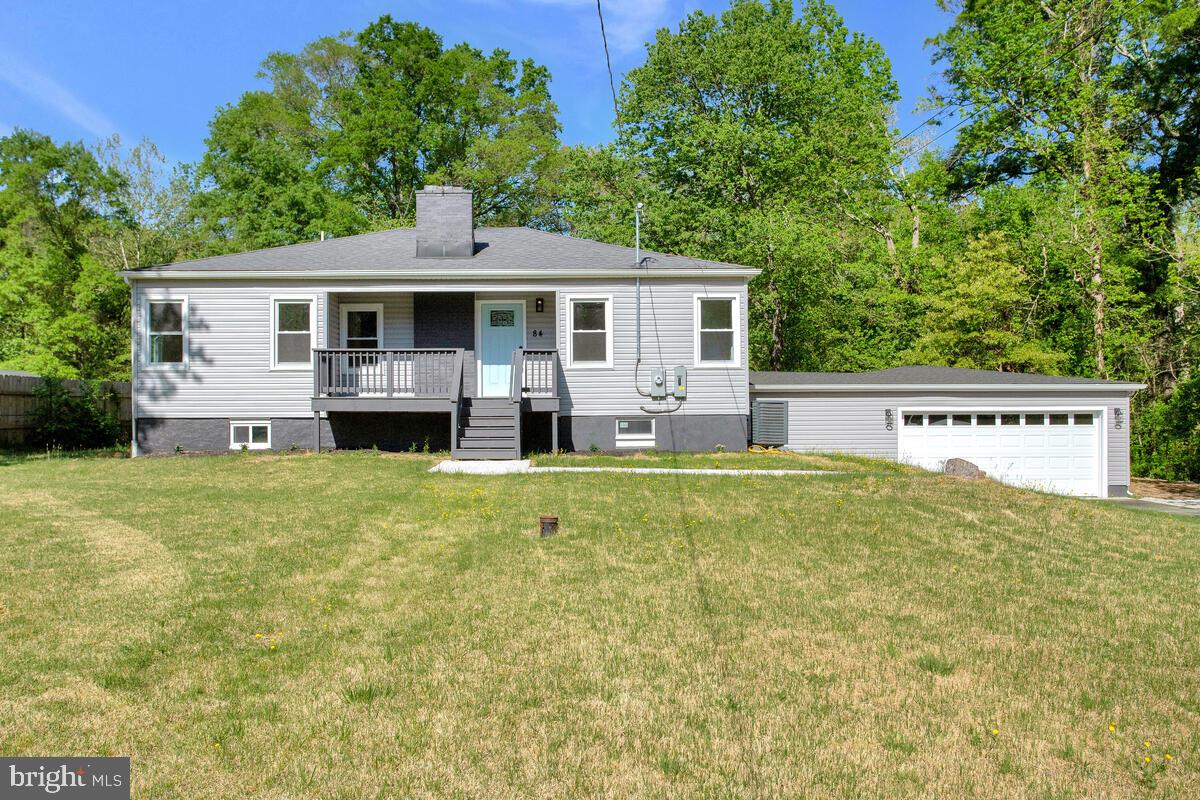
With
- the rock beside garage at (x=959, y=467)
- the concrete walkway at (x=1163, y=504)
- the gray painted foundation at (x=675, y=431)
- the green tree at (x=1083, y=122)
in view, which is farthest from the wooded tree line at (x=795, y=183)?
the gray painted foundation at (x=675, y=431)

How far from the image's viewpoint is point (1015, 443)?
1816cm

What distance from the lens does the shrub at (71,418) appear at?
58.7 feet

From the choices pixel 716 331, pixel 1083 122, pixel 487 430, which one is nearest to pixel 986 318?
pixel 1083 122

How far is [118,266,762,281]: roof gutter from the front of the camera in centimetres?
1565

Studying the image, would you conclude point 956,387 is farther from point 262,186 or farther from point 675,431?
point 262,186

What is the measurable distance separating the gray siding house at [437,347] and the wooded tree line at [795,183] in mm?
10595

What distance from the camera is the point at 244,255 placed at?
55.3 feet

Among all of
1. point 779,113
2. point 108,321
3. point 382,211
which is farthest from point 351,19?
point 779,113

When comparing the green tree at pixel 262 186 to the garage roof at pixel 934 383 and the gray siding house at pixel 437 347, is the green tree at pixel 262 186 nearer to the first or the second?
the gray siding house at pixel 437 347

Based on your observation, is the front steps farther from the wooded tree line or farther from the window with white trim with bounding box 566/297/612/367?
the wooded tree line

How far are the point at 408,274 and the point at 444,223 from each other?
7.94 feet

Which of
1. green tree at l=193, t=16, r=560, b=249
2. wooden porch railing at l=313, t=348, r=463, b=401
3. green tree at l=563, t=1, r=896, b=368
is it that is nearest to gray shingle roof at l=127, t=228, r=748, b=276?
wooden porch railing at l=313, t=348, r=463, b=401

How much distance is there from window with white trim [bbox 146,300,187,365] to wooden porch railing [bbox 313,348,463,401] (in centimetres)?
339

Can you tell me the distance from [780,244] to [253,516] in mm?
21229
